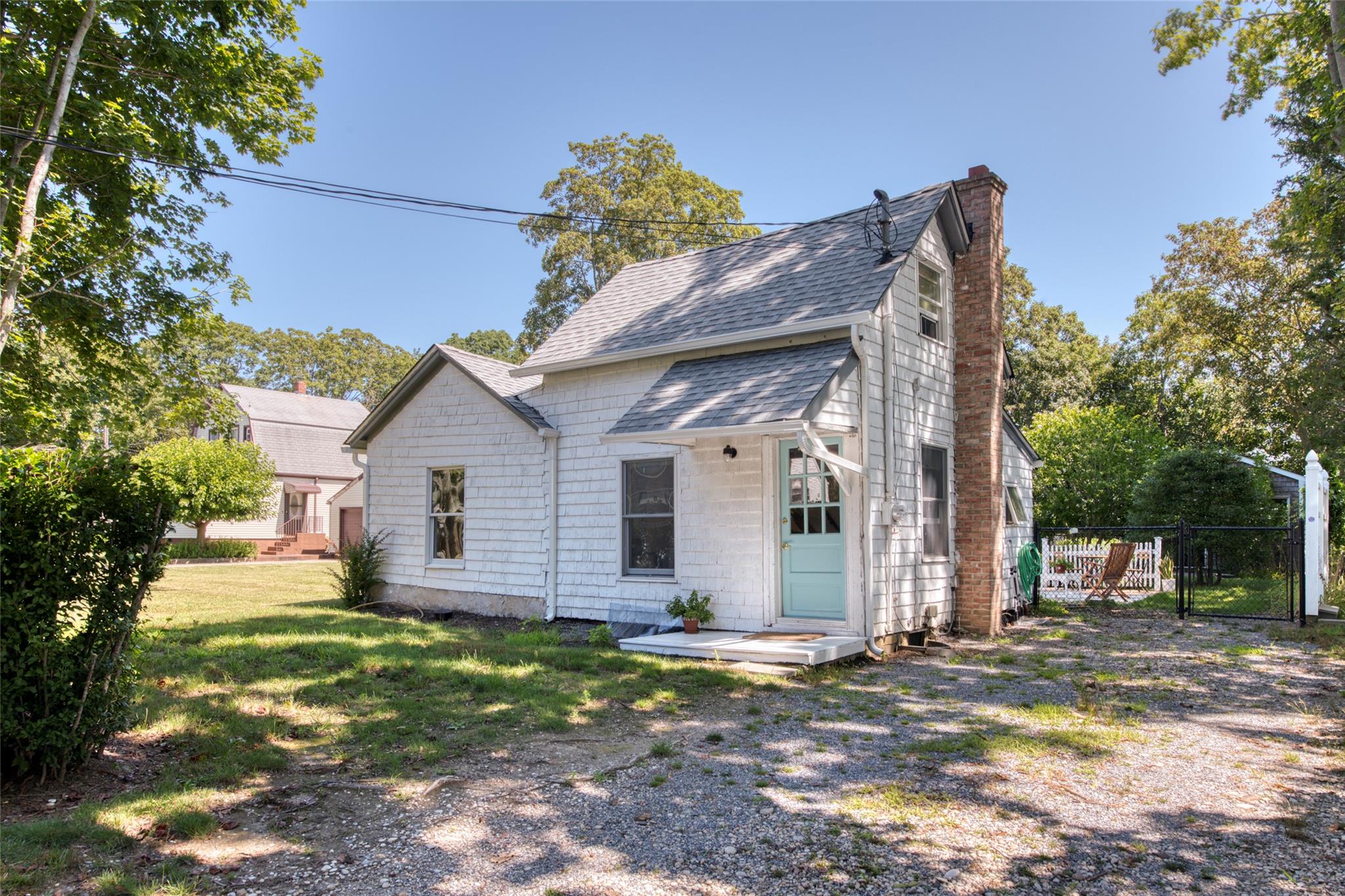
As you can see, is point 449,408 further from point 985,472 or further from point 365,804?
point 365,804

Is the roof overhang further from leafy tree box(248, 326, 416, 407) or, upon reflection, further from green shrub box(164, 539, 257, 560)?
leafy tree box(248, 326, 416, 407)

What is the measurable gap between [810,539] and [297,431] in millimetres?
35182

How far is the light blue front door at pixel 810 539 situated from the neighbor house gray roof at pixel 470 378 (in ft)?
12.7

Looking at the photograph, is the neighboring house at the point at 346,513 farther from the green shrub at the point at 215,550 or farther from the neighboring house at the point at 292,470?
the green shrub at the point at 215,550

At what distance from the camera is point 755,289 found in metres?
11.1

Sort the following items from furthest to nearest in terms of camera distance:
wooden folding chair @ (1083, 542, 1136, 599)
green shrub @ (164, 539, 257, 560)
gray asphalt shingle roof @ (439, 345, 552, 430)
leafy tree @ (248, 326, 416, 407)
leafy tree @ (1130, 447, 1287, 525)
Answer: leafy tree @ (248, 326, 416, 407) → green shrub @ (164, 539, 257, 560) → leafy tree @ (1130, 447, 1287, 525) → wooden folding chair @ (1083, 542, 1136, 599) → gray asphalt shingle roof @ (439, 345, 552, 430)

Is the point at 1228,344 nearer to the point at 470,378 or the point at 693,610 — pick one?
the point at 693,610

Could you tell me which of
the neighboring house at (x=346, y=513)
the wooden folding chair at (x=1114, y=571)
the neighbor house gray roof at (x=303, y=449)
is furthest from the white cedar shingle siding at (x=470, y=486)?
the neighbor house gray roof at (x=303, y=449)

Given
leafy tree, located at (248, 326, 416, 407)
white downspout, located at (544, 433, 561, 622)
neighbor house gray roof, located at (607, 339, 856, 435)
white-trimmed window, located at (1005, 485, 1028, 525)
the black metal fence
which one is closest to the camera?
neighbor house gray roof, located at (607, 339, 856, 435)

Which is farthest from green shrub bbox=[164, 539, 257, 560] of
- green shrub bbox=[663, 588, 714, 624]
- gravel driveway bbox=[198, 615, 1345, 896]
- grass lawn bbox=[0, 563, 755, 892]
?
Result: gravel driveway bbox=[198, 615, 1345, 896]

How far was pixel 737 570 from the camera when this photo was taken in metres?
10.1

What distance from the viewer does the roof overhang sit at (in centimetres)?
924

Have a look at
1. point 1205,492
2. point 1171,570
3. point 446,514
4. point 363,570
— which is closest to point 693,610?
point 446,514

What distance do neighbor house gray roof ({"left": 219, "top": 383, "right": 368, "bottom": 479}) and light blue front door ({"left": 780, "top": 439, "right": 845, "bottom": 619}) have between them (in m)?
31.2
